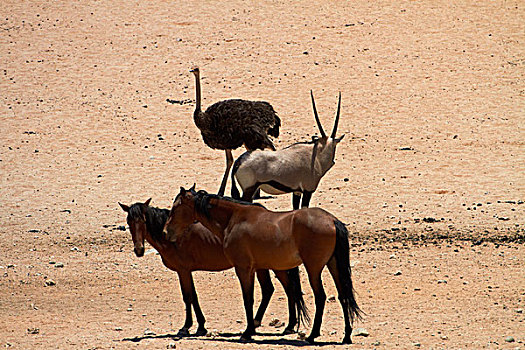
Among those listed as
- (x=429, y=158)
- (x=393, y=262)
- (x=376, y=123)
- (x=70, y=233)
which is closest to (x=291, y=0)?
(x=376, y=123)

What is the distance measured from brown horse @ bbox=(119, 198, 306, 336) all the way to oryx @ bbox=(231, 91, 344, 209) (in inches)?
117

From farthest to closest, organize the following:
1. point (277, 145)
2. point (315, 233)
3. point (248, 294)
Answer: point (277, 145), point (248, 294), point (315, 233)

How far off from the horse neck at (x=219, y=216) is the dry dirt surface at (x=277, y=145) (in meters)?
0.94

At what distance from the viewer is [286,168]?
456 inches

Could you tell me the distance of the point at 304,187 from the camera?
1179 cm

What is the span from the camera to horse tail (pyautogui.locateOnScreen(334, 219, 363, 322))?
759cm

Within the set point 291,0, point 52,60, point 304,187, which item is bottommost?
point 304,187

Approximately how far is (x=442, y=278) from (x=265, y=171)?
2.63 metres

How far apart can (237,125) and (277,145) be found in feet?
11.5

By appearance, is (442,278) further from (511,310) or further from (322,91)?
(322,91)

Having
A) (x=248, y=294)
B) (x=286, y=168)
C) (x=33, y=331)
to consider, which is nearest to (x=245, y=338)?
(x=248, y=294)

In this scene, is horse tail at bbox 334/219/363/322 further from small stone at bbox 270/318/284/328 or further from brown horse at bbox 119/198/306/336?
small stone at bbox 270/318/284/328

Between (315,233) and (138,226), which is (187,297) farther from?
(315,233)

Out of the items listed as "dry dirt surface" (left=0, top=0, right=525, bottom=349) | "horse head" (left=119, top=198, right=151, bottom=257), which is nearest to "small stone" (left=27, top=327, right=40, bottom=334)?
"dry dirt surface" (left=0, top=0, right=525, bottom=349)
